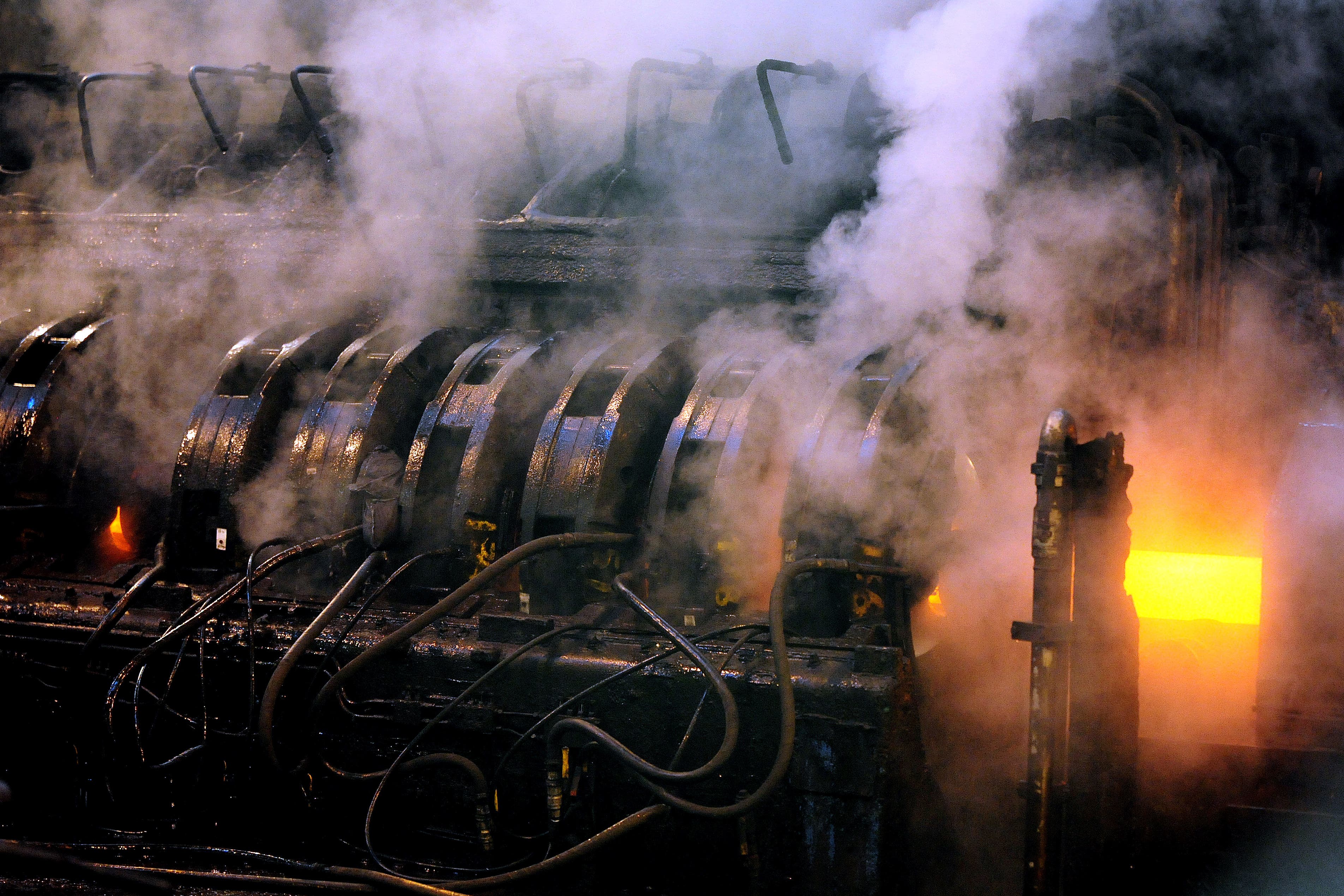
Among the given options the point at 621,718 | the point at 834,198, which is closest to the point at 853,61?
the point at 834,198

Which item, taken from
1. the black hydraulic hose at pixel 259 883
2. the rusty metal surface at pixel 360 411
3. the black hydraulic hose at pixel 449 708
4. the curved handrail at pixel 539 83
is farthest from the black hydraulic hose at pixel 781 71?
the black hydraulic hose at pixel 259 883

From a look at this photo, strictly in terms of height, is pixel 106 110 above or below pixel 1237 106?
above

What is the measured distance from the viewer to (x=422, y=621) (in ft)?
10.3

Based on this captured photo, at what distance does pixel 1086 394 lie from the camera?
3.79 m

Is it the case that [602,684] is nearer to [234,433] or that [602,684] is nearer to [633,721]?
[633,721]

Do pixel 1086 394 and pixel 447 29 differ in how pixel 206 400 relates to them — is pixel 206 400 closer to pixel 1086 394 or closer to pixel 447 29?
pixel 447 29

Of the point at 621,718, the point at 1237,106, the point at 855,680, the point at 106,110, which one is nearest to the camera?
the point at 855,680

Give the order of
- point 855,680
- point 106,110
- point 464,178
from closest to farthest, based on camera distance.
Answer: point 855,680, point 464,178, point 106,110

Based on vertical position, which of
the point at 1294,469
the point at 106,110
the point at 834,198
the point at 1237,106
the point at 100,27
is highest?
the point at 100,27

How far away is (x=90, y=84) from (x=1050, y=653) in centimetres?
593

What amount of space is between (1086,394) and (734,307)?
1.39 metres

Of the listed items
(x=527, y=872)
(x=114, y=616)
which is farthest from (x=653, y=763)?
(x=114, y=616)

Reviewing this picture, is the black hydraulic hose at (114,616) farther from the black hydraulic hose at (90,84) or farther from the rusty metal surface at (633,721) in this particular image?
the black hydraulic hose at (90,84)

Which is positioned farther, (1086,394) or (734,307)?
(734,307)
